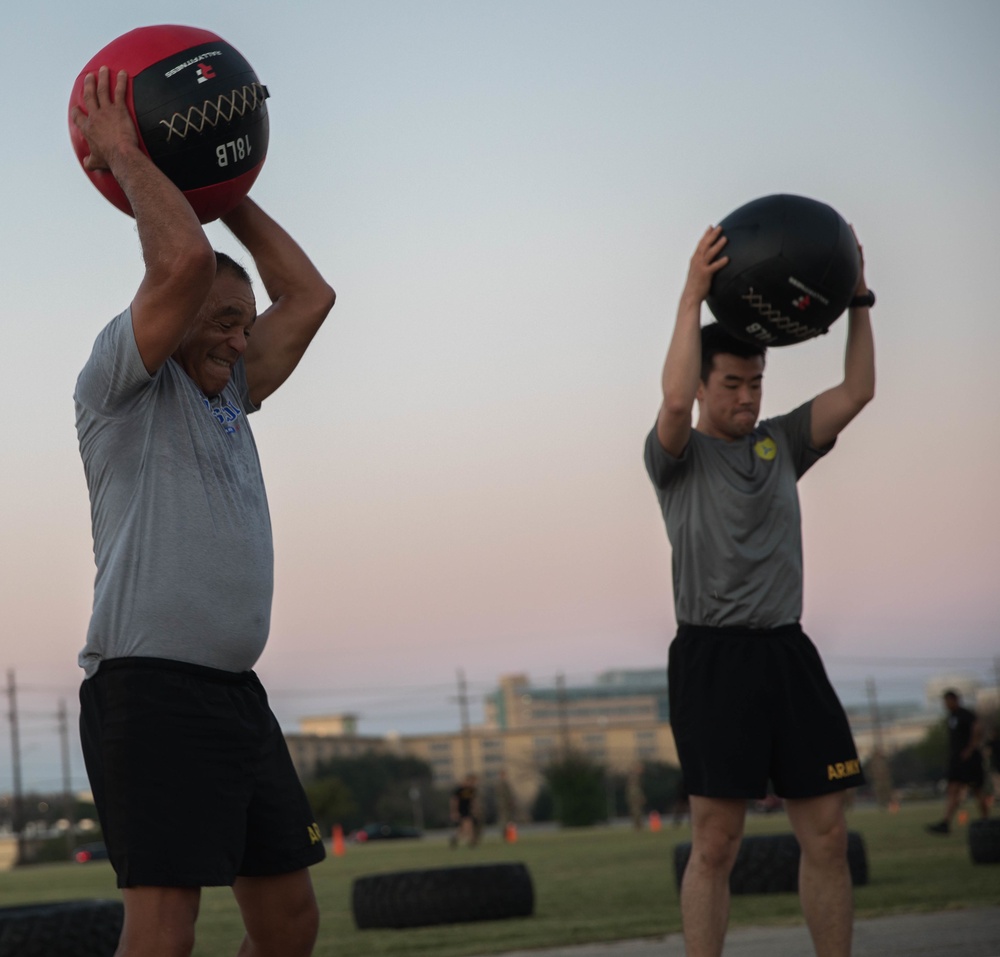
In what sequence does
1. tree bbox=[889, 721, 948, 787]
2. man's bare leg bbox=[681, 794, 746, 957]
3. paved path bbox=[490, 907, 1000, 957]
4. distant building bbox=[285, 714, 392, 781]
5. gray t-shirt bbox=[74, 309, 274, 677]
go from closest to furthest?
1. gray t-shirt bbox=[74, 309, 274, 677]
2. man's bare leg bbox=[681, 794, 746, 957]
3. paved path bbox=[490, 907, 1000, 957]
4. tree bbox=[889, 721, 948, 787]
5. distant building bbox=[285, 714, 392, 781]

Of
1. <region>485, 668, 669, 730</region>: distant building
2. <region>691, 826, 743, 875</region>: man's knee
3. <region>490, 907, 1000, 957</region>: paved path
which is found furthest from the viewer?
<region>485, 668, 669, 730</region>: distant building

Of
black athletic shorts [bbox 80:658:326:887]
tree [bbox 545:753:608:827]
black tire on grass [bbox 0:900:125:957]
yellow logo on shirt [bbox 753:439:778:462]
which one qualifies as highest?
yellow logo on shirt [bbox 753:439:778:462]

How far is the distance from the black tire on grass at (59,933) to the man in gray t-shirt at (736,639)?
8.64 feet

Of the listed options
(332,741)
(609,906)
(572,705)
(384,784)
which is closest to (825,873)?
(609,906)

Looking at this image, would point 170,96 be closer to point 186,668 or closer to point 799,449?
point 186,668

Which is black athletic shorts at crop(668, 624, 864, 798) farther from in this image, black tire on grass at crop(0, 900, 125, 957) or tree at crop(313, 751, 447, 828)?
tree at crop(313, 751, 447, 828)

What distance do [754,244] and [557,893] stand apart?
6.91m

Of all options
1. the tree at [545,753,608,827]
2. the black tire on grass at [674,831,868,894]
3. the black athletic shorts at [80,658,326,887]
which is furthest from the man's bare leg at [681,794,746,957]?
the tree at [545,753,608,827]

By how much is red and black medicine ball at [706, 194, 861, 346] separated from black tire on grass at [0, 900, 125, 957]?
11.5ft

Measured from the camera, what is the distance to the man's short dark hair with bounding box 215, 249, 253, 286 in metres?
3.29

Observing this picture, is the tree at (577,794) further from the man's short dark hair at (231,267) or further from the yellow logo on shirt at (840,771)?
the man's short dark hair at (231,267)

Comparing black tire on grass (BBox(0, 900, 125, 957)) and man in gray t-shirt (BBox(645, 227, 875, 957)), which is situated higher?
man in gray t-shirt (BBox(645, 227, 875, 957))

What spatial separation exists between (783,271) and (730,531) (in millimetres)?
875

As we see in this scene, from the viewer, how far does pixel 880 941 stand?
17.7ft
